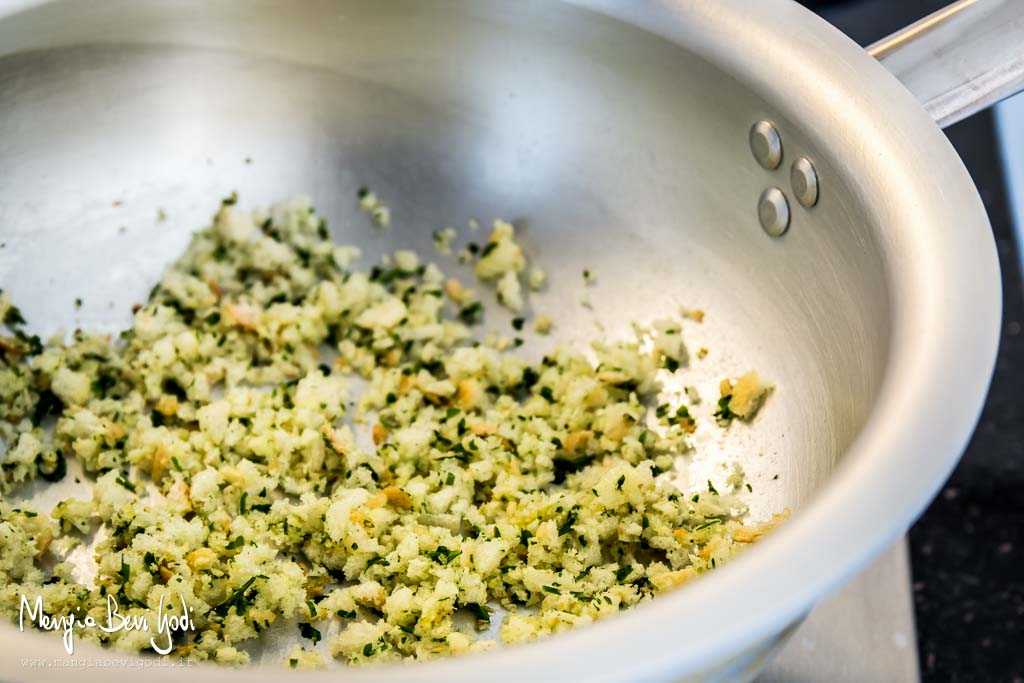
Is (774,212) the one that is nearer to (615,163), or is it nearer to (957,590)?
(615,163)

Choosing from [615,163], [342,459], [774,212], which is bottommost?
[342,459]

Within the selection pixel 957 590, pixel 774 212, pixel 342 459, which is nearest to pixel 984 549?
pixel 957 590

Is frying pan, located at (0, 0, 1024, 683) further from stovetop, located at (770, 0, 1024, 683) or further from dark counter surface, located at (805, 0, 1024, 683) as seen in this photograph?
dark counter surface, located at (805, 0, 1024, 683)

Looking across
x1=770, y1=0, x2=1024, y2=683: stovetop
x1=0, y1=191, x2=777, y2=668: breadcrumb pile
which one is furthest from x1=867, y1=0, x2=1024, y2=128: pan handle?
x1=770, y1=0, x2=1024, y2=683: stovetop

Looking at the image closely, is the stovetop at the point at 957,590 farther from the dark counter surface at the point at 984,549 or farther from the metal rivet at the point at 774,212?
the metal rivet at the point at 774,212

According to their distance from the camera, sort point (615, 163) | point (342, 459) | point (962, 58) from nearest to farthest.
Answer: point (962, 58)
point (342, 459)
point (615, 163)

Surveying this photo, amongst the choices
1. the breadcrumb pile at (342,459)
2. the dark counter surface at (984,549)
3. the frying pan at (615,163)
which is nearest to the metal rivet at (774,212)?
the frying pan at (615,163)
